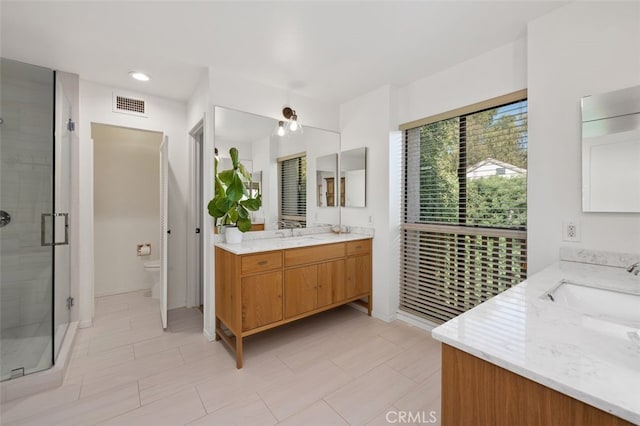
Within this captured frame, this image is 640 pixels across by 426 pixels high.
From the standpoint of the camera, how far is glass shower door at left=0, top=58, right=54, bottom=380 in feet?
7.30

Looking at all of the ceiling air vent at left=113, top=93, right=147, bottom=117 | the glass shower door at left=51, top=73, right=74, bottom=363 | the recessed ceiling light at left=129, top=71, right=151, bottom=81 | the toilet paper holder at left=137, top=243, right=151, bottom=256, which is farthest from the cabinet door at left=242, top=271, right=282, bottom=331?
the toilet paper holder at left=137, top=243, right=151, bottom=256

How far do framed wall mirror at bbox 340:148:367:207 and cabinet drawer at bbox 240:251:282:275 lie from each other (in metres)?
1.31

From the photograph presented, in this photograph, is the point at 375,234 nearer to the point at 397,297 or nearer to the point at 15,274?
the point at 397,297

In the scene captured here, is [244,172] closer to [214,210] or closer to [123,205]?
[214,210]

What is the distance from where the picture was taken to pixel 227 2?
176 cm

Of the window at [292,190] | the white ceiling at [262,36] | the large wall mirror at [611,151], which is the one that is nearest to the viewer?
the large wall mirror at [611,151]

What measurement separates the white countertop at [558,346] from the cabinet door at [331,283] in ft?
5.71

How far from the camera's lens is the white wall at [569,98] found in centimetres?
157

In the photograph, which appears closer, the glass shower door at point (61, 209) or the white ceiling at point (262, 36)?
the white ceiling at point (262, 36)

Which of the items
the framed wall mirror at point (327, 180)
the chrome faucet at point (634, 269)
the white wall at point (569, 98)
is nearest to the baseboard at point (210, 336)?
the framed wall mirror at point (327, 180)

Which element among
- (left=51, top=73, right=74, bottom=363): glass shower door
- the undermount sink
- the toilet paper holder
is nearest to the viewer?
the undermount sink

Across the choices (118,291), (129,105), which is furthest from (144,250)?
(129,105)

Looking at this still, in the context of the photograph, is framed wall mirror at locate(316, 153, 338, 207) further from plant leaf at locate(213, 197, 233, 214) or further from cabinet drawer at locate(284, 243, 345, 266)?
plant leaf at locate(213, 197, 233, 214)

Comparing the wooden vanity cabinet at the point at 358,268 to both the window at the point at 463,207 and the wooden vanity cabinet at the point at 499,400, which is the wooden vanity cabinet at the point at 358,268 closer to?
the window at the point at 463,207
